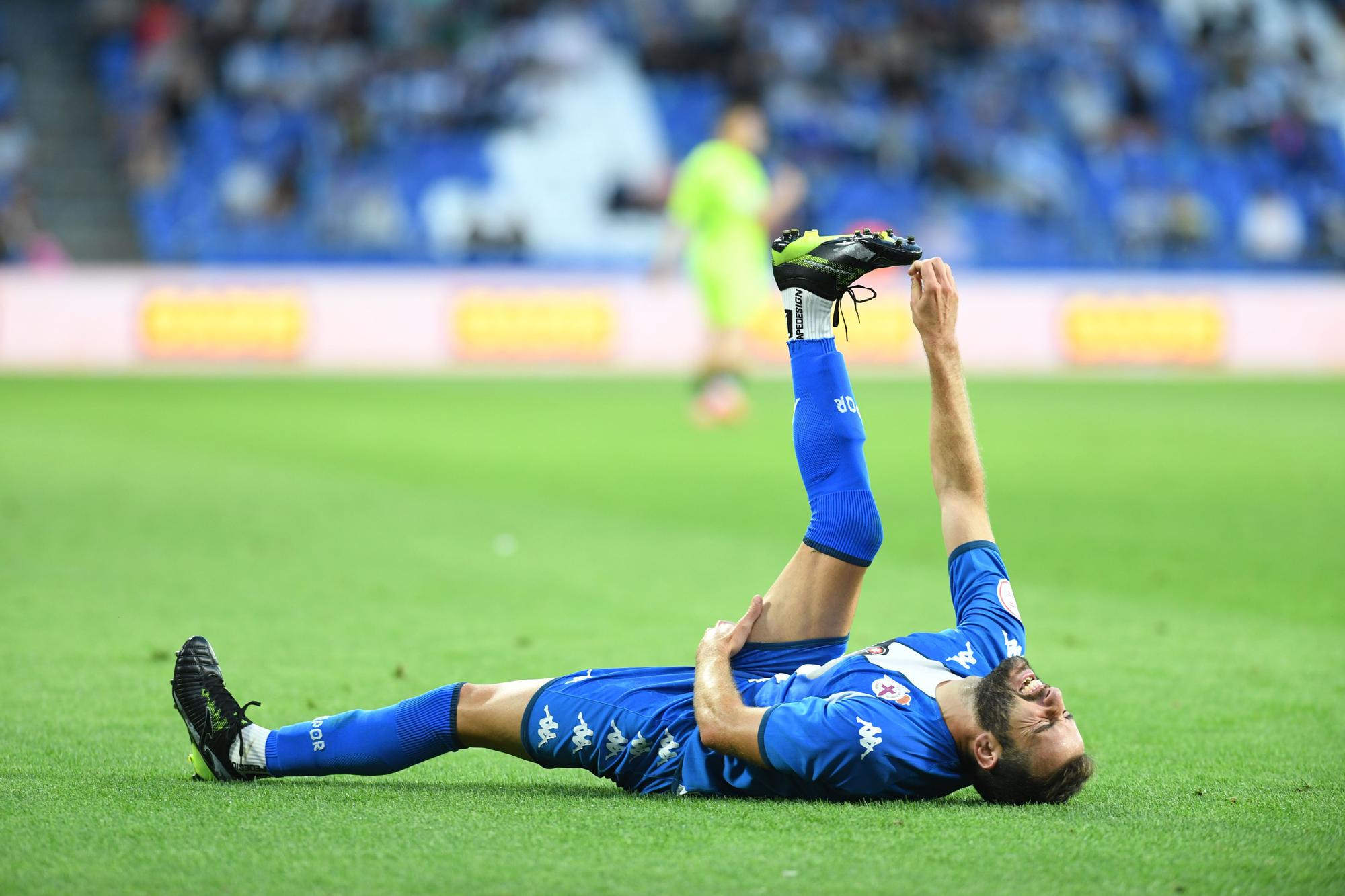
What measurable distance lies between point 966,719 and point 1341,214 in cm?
2611

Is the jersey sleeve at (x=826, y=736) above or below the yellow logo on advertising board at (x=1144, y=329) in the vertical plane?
below

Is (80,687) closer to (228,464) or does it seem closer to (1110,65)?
(228,464)

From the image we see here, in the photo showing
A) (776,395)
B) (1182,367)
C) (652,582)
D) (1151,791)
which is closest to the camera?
(1151,791)

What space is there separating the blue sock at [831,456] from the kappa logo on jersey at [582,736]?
0.77m

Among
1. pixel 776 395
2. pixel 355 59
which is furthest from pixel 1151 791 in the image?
pixel 355 59

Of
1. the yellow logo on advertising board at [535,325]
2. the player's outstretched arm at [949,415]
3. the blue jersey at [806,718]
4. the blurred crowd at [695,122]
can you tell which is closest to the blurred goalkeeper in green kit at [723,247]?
the yellow logo on advertising board at [535,325]

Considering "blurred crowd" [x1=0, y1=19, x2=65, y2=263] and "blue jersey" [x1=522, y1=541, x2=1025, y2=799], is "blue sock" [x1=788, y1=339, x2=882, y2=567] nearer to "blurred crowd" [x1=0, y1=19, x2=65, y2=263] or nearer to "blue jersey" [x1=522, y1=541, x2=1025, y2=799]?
"blue jersey" [x1=522, y1=541, x2=1025, y2=799]

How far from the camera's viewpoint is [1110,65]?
2944 centimetres

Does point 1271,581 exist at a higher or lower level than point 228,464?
lower

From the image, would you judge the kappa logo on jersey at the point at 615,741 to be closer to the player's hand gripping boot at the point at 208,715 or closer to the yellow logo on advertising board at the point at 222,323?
the player's hand gripping boot at the point at 208,715

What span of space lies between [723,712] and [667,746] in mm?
284

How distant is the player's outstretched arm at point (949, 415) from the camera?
4.44 metres

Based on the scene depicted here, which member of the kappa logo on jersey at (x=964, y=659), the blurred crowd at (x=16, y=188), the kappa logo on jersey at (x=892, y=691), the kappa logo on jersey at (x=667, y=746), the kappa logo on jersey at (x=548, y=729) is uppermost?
the blurred crowd at (x=16, y=188)

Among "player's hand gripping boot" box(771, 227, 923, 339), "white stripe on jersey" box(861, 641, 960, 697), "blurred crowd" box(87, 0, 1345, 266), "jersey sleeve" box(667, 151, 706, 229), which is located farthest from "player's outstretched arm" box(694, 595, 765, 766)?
"blurred crowd" box(87, 0, 1345, 266)
